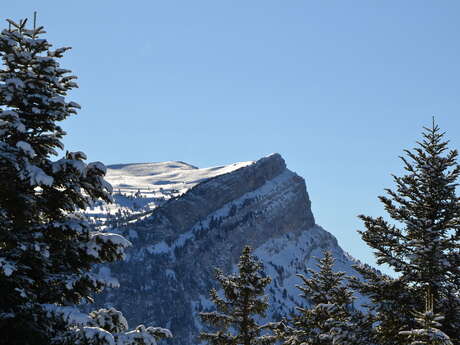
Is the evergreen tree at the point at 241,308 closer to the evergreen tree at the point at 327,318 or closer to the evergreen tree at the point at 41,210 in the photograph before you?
the evergreen tree at the point at 327,318

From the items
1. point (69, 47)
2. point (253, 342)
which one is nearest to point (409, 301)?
point (253, 342)

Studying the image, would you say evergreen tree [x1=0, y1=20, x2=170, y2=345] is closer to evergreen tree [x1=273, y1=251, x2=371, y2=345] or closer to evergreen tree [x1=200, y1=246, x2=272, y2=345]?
evergreen tree [x1=273, y1=251, x2=371, y2=345]

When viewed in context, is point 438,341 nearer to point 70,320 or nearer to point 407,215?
point 407,215

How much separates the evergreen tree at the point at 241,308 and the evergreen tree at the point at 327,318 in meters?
1.39

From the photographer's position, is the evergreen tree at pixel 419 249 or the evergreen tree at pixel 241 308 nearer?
the evergreen tree at pixel 419 249

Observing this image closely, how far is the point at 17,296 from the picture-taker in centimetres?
1291

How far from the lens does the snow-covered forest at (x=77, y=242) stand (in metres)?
12.9

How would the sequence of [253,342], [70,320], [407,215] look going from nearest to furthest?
[70,320] < [407,215] < [253,342]

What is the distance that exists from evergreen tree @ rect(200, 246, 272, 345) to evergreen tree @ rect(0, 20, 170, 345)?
532 inches

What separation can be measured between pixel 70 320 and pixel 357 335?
9377 millimetres

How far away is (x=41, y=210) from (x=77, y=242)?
140cm

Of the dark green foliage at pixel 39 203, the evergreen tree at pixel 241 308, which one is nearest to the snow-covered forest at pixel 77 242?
the dark green foliage at pixel 39 203

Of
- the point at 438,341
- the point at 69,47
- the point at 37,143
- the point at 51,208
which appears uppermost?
the point at 69,47

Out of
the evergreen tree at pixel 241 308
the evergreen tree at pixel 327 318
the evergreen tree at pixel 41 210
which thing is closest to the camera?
the evergreen tree at pixel 41 210
